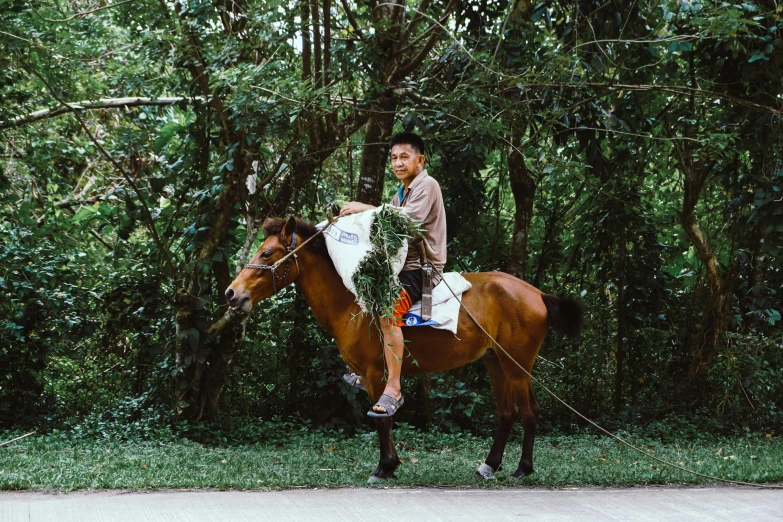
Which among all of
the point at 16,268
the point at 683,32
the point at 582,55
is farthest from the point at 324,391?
the point at 683,32

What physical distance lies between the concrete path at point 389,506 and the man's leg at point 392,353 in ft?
2.51

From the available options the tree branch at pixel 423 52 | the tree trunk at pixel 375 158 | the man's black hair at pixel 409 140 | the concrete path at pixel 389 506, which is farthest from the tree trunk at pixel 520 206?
the concrete path at pixel 389 506

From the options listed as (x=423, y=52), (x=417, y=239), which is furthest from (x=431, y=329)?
(x=423, y=52)

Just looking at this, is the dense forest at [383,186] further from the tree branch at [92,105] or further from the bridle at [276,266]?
the bridle at [276,266]

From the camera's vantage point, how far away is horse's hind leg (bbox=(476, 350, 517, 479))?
22.9 feet

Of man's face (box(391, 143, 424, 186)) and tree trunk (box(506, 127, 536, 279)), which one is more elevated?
man's face (box(391, 143, 424, 186))

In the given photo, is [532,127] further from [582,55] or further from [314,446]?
[314,446]

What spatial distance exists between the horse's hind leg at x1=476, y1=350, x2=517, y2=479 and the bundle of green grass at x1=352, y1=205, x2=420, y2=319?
4.58 feet

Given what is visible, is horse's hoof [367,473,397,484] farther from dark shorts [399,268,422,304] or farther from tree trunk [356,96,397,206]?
tree trunk [356,96,397,206]

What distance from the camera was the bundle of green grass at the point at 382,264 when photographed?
6.16 m

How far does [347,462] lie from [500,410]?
1433 millimetres

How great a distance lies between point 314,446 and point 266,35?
13.8ft

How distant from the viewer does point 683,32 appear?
9.62 meters

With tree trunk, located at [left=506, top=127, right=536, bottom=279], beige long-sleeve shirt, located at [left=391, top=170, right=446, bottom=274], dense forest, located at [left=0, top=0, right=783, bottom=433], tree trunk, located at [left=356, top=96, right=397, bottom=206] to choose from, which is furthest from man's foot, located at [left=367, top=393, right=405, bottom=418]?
tree trunk, located at [left=506, top=127, right=536, bottom=279]
